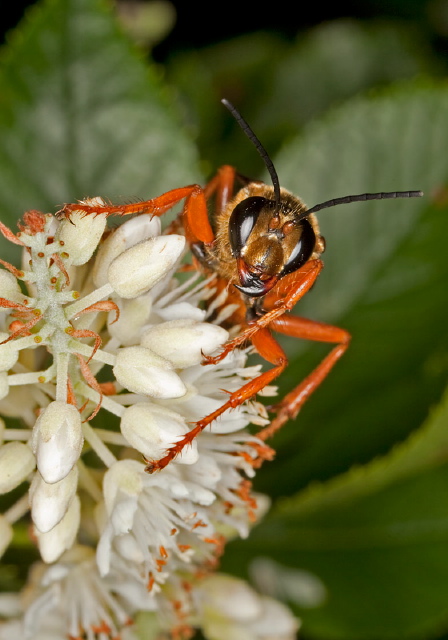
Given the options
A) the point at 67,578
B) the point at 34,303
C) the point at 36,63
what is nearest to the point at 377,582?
the point at 67,578

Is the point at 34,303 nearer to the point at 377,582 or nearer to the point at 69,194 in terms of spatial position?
the point at 69,194

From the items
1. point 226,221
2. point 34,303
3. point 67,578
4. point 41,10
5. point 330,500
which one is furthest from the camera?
point 330,500

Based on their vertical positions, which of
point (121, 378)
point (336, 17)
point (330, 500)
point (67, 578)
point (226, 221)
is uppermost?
point (336, 17)

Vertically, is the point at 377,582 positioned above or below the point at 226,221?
below

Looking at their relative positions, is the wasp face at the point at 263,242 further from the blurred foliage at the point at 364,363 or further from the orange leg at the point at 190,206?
the blurred foliage at the point at 364,363

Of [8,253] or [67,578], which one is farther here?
[8,253]

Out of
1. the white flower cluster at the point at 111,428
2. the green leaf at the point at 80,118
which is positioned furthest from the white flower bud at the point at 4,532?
the green leaf at the point at 80,118
